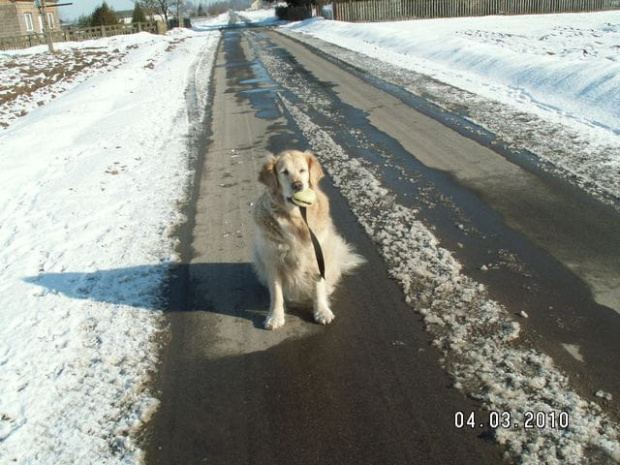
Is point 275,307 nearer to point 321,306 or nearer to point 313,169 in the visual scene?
point 321,306

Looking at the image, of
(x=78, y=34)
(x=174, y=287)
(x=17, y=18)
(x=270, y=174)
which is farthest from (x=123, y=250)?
(x=17, y=18)

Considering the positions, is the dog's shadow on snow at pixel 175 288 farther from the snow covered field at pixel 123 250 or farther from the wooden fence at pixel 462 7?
the wooden fence at pixel 462 7

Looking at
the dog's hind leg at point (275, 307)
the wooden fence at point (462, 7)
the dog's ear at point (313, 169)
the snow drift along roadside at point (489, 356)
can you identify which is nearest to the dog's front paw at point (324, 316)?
the dog's hind leg at point (275, 307)

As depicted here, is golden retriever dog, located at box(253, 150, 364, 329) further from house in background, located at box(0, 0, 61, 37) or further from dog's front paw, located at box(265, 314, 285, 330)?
house in background, located at box(0, 0, 61, 37)

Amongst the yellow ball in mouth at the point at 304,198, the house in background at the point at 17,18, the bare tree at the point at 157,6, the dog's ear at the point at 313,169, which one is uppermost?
the bare tree at the point at 157,6

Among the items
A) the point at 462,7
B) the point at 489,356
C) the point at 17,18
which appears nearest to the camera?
the point at 489,356

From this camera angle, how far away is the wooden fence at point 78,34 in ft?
129

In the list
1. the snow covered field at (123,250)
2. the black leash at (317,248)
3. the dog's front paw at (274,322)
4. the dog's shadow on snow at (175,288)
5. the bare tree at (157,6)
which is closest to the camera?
the snow covered field at (123,250)

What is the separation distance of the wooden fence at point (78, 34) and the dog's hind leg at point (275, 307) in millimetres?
44556

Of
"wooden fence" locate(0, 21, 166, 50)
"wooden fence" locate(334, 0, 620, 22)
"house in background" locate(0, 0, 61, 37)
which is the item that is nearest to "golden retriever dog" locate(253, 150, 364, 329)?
"wooden fence" locate(334, 0, 620, 22)

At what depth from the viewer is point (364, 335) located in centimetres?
402

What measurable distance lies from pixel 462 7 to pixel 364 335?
142 feet

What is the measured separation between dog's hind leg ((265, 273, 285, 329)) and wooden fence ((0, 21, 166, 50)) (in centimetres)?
4456

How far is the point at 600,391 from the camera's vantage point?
321 cm
